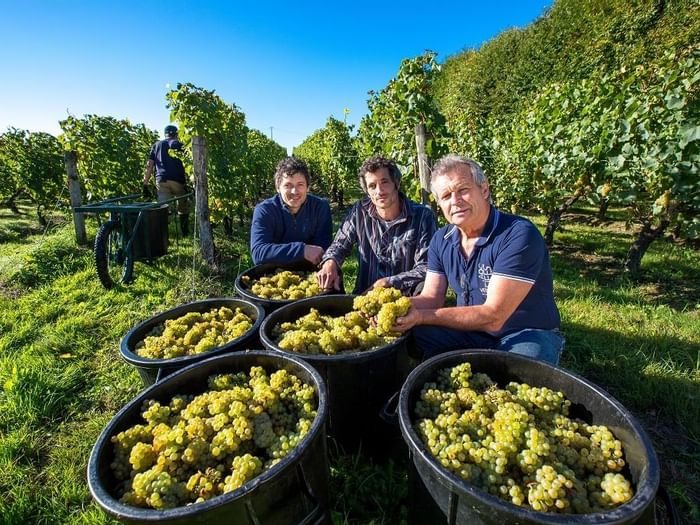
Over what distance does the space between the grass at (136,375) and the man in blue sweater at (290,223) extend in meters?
1.66

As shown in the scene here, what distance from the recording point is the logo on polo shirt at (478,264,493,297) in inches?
93.7

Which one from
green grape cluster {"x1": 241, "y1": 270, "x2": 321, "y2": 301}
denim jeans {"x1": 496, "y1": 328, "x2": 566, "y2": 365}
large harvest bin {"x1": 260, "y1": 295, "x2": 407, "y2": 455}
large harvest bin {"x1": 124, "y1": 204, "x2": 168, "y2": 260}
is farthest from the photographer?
large harvest bin {"x1": 124, "y1": 204, "x2": 168, "y2": 260}

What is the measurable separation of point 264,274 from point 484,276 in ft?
6.93

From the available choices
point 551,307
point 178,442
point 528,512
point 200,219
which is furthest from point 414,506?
point 200,219

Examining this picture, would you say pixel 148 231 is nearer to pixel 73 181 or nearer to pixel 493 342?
pixel 73 181

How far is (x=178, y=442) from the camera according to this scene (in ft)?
4.75

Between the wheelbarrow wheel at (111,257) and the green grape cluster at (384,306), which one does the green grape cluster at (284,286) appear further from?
the wheelbarrow wheel at (111,257)

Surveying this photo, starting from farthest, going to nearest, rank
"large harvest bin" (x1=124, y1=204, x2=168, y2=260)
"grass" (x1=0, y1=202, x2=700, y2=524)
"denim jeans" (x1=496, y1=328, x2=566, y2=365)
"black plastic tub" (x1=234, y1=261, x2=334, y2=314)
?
"large harvest bin" (x1=124, y1=204, x2=168, y2=260) → "black plastic tub" (x1=234, y1=261, x2=334, y2=314) → "denim jeans" (x1=496, y1=328, x2=566, y2=365) → "grass" (x1=0, y1=202, x2=700, y2=524)

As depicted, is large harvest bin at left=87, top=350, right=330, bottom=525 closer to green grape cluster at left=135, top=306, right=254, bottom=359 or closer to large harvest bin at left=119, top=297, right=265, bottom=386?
large harvest bin at left=119, top=297, right=265, bottom=386

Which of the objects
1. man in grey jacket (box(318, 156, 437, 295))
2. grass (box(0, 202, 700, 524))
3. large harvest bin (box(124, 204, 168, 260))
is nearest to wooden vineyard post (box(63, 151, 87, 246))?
grass (box(0, 202, 700, 524))

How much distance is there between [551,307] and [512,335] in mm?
361

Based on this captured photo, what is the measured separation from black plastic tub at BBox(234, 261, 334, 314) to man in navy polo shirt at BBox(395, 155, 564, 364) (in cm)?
113

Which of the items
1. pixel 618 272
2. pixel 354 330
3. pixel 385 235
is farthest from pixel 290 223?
pixel 618 272

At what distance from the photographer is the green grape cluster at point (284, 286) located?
2.98 m
